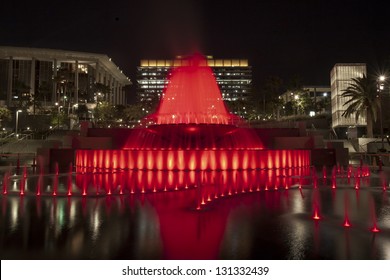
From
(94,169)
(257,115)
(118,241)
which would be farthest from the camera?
(257,115)

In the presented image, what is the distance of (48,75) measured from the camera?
8625 cm

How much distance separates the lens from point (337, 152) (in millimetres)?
22609

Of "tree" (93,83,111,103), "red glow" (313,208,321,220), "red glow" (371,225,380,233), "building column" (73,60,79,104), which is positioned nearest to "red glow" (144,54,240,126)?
"red glow" (313,208,321,220)

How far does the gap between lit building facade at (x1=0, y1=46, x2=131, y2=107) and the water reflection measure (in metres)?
70.2

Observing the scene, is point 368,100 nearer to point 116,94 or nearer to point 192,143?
point 192,143

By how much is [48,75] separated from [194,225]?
89378mm

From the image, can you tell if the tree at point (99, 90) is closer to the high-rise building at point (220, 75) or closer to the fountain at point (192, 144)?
the fountain at point (192, 144)

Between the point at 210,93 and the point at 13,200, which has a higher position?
the point at 210,93

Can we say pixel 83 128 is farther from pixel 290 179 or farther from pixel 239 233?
pixel 239 233

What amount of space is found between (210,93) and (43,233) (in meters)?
18.8

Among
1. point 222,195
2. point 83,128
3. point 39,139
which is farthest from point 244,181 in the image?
point 39,139

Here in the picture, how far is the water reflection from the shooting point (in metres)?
5.13

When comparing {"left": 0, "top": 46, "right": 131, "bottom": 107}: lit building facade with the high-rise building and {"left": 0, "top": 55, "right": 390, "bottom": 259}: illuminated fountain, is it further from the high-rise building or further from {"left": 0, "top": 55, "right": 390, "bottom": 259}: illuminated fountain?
the high-rise building

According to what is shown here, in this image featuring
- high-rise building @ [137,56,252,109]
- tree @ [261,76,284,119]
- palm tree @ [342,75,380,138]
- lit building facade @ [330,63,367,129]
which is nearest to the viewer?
palm tree @ [342,75,380,138]
